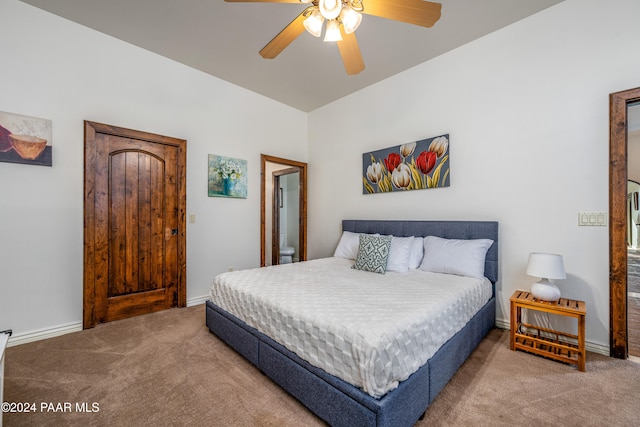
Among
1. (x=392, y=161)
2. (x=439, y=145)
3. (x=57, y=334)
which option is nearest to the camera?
(x=57, y=334)

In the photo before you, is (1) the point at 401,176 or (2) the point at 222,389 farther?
(1) the point at 401,176

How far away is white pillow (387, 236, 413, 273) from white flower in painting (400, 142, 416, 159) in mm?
1095

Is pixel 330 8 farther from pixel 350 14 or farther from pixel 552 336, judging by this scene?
pixel 552 336

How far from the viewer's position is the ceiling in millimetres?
2363

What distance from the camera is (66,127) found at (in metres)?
2.55

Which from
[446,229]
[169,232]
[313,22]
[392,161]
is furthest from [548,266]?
[169,232]

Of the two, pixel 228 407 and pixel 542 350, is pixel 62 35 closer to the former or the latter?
pixel 228 407

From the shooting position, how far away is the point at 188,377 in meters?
1.84

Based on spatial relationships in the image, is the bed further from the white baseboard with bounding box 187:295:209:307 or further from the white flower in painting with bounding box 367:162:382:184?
the white flower in painting with bounding box 367:162:382:184

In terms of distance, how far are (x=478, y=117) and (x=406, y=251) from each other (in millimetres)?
1594

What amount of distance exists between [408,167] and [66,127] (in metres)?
3.60

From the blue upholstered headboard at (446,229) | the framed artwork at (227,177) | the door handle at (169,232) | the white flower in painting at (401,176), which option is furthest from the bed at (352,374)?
the framed artwork at (227,177)

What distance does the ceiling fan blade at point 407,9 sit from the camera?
61.4 inches

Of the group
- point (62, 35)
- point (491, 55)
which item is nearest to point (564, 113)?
point (491, 55)
